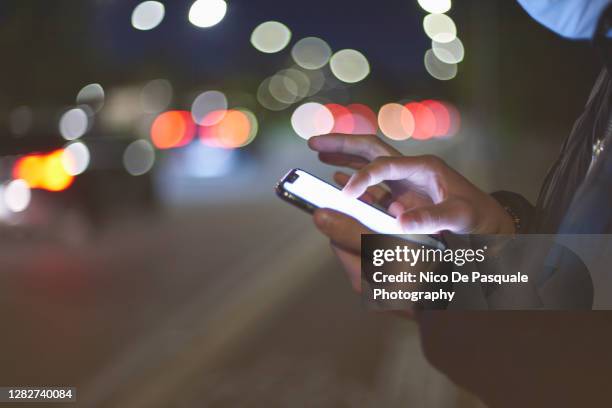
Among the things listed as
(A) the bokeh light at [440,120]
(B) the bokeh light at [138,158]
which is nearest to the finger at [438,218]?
(B) the bokeh light at [138,158]

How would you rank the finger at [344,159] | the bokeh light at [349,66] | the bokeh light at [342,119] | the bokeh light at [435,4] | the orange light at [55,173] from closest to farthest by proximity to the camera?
the finger at [344,159] < the bokeh light at [435,4] < the orange light at [55,173] < the bokeh light at [342,119] < the bokeh light at [349,66]

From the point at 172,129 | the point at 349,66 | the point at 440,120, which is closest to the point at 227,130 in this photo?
the point at 172,129

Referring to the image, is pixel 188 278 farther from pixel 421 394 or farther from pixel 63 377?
pixel 421 394

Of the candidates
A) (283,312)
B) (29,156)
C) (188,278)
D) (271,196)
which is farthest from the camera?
(271,196)

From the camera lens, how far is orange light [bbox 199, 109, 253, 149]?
58.9 feet

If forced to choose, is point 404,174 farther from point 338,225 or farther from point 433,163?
point 338,225

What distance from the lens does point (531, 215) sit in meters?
1.95

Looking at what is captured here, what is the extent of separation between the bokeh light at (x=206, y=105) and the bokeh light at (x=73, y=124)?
544 centimetres

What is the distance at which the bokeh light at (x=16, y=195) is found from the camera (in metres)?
9.89

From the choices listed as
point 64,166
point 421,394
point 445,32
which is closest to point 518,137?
point 445,32

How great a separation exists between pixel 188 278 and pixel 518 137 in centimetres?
2496

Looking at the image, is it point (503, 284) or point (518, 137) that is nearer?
point (503, 284)

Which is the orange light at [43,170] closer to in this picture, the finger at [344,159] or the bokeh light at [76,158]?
the bokeh light at [76,158]

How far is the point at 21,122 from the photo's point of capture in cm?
1139
